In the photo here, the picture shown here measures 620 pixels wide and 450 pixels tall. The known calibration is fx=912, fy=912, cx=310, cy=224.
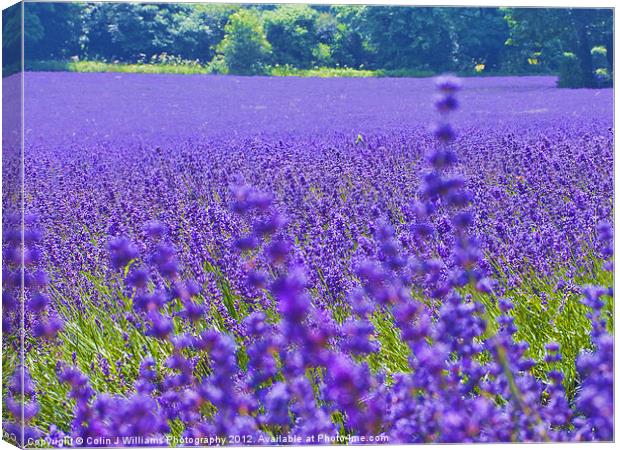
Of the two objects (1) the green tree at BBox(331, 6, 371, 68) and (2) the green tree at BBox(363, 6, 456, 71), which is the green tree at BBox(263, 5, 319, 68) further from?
(2) the green tree at BBox(363, 6, 456, 71)

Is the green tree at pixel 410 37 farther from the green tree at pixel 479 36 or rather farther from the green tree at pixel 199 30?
the green tree at pixel 199 30

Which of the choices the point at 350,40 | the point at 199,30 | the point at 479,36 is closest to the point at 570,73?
the point at 479,36

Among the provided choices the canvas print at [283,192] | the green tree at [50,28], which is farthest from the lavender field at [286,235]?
the green tree at [50,28]

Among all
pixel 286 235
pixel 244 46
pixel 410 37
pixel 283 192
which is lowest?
pixel 286 235

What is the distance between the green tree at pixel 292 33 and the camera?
12.3ft

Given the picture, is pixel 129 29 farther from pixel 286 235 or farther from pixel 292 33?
pixel 286 235

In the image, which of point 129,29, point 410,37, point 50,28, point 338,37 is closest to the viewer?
point 50,28

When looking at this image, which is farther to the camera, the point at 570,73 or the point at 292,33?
the point at 570,73

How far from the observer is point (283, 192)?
150 inches

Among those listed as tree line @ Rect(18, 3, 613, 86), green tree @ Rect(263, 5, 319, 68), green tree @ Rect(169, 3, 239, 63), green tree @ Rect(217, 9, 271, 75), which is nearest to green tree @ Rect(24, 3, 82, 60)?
tree line @ Rect(18, 3, 613, 86)

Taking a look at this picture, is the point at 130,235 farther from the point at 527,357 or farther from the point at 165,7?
the point at 527,357

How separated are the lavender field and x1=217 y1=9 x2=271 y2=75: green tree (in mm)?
99

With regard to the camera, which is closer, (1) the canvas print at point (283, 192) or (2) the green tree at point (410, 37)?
(1) the canvas print at point (283, 192)

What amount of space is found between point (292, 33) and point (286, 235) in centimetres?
88
